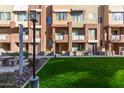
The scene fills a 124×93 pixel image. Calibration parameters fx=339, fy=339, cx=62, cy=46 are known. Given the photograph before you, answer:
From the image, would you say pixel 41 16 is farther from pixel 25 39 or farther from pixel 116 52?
pixel 116 52

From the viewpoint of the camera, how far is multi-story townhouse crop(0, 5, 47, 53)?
168 feet

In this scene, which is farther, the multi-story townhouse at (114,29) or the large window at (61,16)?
the large window at (61,16)

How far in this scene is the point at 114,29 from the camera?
5212 cm

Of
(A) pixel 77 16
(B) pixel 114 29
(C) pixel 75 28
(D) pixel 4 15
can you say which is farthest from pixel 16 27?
(B) pixel 114 29

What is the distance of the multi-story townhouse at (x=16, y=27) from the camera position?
51281mm

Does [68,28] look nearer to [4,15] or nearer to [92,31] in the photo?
[92,31]

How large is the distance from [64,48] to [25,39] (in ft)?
20.4

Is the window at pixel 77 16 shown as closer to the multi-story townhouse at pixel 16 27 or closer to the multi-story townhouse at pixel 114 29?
the multi-story townhouse at pixel 114 29

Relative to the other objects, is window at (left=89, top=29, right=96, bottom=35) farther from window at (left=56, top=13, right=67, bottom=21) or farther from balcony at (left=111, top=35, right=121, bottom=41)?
window at (left=56, top=13, right=67, bottom=21)

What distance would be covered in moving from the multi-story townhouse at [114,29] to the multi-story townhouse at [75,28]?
1.52 m

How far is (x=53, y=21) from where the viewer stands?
52.1 meters

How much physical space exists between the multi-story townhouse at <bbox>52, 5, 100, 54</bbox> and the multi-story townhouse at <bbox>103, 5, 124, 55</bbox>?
59.8 inches

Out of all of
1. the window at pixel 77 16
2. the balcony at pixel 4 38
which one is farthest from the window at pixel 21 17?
the window at pixel 77 16

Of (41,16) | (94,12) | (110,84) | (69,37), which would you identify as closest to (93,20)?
(94,12)
